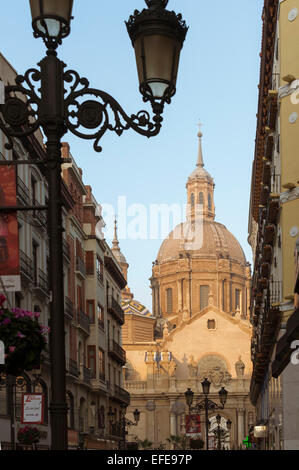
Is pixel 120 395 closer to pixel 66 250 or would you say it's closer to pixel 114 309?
pixel 114 309

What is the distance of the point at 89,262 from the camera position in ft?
165

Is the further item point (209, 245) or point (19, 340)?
point (209, 245)

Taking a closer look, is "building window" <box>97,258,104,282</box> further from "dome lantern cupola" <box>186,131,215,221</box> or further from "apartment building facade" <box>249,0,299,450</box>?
"dome lantern cupola" <box>186,131,215,221</box>

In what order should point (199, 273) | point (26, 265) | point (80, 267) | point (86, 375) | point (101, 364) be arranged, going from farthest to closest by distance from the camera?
1. point (199, 273)
2. point (101, 364)
3. point (80, 267)
4. point (86, 375)
5. point (26, 265)

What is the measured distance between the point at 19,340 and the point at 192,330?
95819 millimetres

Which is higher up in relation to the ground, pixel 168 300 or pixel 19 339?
pixel 168 300

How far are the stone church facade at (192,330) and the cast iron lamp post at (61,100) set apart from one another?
72.7 meters

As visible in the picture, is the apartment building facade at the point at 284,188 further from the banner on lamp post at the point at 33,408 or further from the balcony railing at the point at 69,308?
the balcony railing at the point at 69,308

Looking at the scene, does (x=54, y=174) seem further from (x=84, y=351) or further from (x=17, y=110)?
(x=84, y=351)

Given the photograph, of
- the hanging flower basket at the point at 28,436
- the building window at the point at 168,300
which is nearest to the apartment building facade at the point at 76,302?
the hanging flower basket at the point at 28,436

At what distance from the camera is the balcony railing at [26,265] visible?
31569 mm

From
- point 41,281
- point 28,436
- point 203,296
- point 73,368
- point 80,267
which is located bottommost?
point 28,436

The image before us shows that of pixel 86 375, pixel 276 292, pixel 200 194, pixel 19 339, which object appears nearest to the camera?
pixel 19 339

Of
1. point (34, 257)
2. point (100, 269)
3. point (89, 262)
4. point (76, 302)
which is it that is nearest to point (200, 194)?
point (100, 269)
